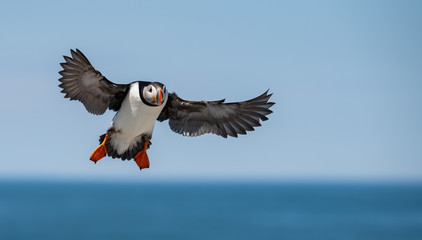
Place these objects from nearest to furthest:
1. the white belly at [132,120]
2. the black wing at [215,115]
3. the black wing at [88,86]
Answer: the white belly at [132,120]
the black wing at [88,86]
the black wing at [215,115]

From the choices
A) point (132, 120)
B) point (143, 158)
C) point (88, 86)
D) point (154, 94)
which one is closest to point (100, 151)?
point (143, 158)

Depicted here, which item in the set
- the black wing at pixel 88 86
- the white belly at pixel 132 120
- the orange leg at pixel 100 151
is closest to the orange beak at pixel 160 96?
the white belly at pixel 132 120

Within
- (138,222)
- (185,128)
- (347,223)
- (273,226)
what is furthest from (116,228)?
(185,128)

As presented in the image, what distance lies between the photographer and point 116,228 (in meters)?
157

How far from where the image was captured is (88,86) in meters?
16.8

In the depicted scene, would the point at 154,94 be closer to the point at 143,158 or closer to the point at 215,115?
the point at 143,158

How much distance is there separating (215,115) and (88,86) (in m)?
3.25

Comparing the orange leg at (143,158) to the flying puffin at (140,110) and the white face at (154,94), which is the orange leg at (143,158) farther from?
the white face at (154,94)

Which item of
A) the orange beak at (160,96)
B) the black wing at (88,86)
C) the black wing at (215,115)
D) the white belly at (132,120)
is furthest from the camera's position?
the black wing at (215,115)

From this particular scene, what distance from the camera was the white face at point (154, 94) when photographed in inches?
A: 612

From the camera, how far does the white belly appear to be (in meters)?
16.2

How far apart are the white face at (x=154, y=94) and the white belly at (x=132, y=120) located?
28 cm

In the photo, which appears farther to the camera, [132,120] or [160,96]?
Answer: [132,120]

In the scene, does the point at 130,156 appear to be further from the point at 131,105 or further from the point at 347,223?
the point at 347,223
